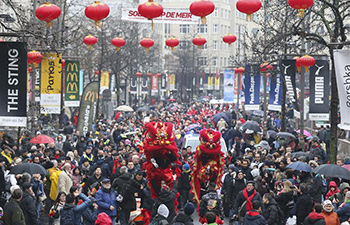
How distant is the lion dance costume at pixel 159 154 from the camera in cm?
1553

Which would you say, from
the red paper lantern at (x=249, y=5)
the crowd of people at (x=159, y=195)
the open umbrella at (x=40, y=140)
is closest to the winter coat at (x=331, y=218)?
the crowd of people at (x=159, y=195)

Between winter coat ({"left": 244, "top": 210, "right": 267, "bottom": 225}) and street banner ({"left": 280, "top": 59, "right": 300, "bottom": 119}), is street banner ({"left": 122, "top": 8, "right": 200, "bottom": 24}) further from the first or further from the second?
winter coat ({"left": 244, "top": 210, "right": 267, "bottom": 225})

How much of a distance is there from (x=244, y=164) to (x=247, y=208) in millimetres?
3388

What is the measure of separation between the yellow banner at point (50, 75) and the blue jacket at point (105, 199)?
34.1 feet

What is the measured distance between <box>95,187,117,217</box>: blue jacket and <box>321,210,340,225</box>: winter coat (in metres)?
4.48

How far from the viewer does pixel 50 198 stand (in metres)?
16.0

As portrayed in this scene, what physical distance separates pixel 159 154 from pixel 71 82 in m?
11.9

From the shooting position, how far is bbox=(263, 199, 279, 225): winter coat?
1241cm

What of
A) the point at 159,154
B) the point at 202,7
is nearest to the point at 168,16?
the point at 159,154

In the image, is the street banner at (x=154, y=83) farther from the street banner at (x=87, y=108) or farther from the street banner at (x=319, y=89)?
the street banner at (x=319, y=89)

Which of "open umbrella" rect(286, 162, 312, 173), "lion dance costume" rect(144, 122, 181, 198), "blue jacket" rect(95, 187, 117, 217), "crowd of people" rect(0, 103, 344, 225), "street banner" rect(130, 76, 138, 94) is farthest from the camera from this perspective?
"street banner" rect(130, 76, 138, 94)

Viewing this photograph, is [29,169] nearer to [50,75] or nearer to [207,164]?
[207,164]

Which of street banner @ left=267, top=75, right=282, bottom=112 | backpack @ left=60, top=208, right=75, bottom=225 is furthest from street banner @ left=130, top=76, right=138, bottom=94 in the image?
backpack @ left=60, top=208, right=75, bottom=225

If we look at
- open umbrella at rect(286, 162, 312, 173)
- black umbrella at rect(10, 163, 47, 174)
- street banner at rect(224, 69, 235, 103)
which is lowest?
black umbrella at rect(10, 163, 47, 174)
